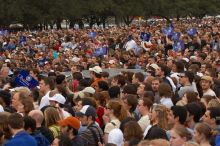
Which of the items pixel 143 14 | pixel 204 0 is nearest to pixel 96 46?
pixel 143 14

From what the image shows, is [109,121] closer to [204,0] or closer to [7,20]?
[7,20]

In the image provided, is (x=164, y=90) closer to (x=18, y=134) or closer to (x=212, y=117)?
(x=212, y=117)

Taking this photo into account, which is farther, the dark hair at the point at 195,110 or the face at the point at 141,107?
the face at the point at 141,107

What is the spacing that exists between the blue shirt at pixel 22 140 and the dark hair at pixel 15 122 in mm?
166

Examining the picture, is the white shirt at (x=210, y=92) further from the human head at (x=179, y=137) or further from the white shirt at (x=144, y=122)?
the human head at (x=179, y=137)

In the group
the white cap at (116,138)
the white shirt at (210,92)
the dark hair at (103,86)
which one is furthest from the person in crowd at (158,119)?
the dark hair at (103,86)

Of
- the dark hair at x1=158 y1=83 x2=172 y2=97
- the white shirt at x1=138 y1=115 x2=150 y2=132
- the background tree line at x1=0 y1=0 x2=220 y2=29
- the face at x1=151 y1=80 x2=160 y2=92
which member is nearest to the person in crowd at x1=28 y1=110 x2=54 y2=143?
the white shirt at x1=138 y1=115 x2=150 y2=132

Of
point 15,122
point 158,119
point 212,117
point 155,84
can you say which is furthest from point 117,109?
point 155,84

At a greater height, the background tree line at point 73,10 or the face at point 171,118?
the face at point 171,118

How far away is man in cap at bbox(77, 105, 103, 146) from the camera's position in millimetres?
8003

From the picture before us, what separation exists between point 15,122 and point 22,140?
40cm

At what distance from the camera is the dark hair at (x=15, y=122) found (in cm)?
732

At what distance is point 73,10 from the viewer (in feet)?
216

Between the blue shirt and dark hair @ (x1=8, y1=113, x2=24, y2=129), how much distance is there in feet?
0.55
